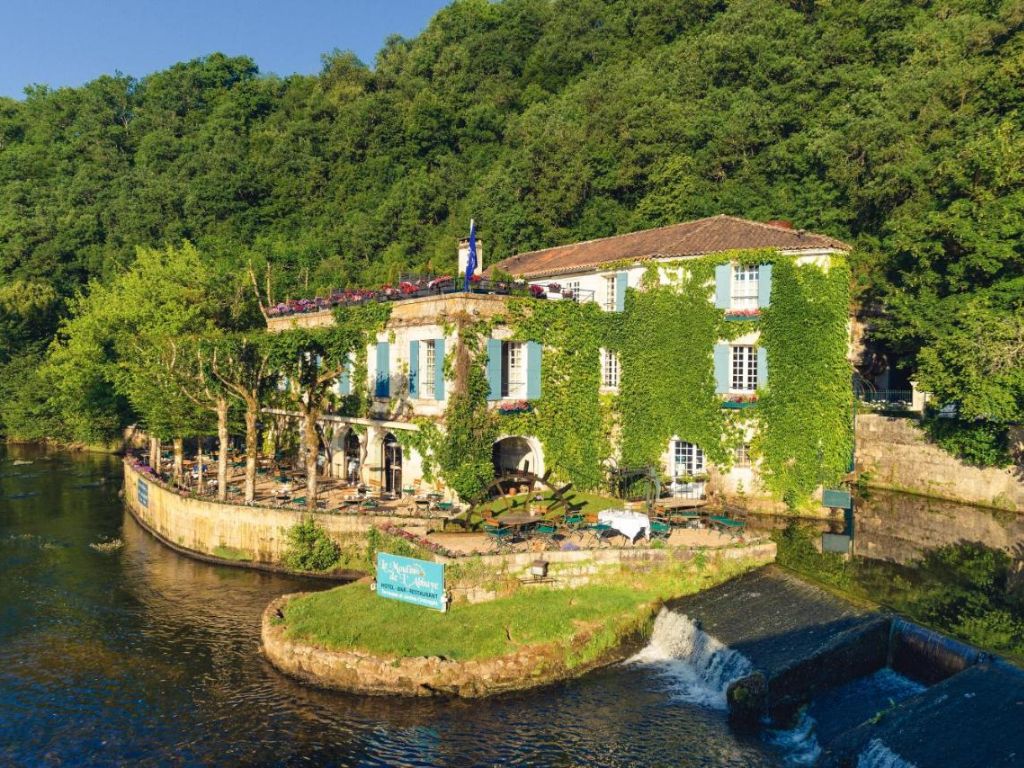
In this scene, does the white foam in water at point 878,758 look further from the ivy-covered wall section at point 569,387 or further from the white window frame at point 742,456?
the ivy-covered wall section at point 569,387

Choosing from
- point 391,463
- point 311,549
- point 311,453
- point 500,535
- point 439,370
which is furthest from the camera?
point 391,463

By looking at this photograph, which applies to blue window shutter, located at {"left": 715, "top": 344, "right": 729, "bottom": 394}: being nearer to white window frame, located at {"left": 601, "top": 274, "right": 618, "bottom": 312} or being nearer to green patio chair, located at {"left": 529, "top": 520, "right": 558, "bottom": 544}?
white window frame, located at {"left": 601, "top": 274, "right": 618, "bottom": 312}

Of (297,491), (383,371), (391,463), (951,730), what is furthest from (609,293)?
(951,730)

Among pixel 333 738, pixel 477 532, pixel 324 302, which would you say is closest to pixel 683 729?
pixel 333 738

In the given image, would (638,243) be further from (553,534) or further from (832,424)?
(553,534)

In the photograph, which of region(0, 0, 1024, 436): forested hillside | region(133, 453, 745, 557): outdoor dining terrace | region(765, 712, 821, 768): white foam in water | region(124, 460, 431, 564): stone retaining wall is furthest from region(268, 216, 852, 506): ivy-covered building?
region(765, 712, 821, 768): white foam in water

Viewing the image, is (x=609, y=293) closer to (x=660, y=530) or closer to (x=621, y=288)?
(x=621, y=288)

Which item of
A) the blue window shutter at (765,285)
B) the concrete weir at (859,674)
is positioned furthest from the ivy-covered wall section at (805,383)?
the concrete weir at (859,674)
